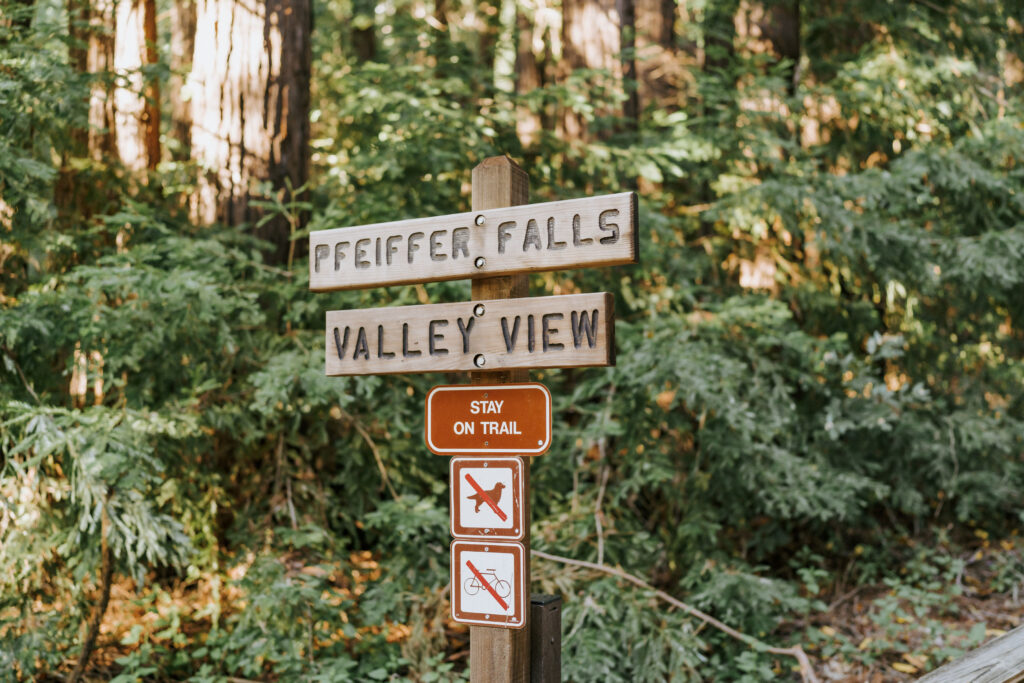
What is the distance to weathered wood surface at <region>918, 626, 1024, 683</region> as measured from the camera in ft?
8.74

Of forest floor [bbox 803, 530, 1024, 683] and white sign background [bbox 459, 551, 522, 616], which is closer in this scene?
white sign background [bbox 459, 551, 522, 616]

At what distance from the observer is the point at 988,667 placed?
2709 millimetres

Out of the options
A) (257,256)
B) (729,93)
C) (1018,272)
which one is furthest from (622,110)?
(257,256)

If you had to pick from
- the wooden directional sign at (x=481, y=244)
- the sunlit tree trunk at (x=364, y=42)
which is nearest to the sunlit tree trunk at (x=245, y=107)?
the wooden directional sign at (x=481, y=244)

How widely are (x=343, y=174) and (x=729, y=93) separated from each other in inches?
129

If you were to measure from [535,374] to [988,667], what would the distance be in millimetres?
4134

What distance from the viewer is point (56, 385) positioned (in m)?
4.93

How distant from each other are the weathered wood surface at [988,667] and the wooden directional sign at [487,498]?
1.48m

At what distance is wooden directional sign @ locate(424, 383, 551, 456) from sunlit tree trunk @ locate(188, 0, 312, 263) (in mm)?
3256

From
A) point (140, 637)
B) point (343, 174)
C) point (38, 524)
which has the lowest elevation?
point (140, 637)

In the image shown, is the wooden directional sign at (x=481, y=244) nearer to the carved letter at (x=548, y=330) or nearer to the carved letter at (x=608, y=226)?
the carved letter at (x=608, y=226)

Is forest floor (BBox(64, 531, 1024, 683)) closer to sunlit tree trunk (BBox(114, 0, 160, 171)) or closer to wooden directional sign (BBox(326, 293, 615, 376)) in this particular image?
wooden directional sign (BBox(326, 293, 615, 376))

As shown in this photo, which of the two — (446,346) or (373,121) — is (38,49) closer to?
(373,121)

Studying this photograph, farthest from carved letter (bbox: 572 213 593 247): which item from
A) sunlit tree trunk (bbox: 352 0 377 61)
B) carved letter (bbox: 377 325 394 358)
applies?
sunlit tree trunk (bbox: 352 0 377 61)
